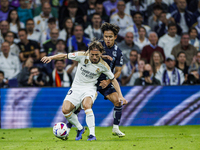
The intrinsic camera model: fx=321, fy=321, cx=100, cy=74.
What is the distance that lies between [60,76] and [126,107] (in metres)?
2.38

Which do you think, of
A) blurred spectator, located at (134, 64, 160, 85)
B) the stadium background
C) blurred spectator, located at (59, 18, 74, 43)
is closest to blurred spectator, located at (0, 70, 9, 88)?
the stadium background

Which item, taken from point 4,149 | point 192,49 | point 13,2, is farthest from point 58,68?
point 4,149

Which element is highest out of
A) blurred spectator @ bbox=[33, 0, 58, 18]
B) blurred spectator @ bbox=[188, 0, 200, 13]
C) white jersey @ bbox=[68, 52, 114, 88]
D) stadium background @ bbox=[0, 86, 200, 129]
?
blurred spectator @ bbox=[188, 0, 200, 13]

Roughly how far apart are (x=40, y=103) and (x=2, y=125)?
1338 millimetres

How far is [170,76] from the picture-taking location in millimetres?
10789

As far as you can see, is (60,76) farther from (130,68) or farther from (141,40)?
(141,40)

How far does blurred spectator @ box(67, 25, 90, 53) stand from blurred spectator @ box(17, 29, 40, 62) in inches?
44.2

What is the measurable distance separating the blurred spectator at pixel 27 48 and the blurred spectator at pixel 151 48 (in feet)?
12.1

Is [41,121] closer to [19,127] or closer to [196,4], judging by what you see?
[19,127]

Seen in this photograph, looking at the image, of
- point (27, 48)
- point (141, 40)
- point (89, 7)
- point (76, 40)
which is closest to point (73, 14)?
point (89, 7)

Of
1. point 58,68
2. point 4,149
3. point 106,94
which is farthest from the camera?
point 58,68

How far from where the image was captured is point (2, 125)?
987 centimetres

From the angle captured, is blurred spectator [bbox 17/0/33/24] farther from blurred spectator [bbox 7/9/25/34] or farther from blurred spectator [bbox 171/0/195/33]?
blurred spectator [bbox 171/0/195/33]

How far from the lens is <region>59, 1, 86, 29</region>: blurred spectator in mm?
11922
